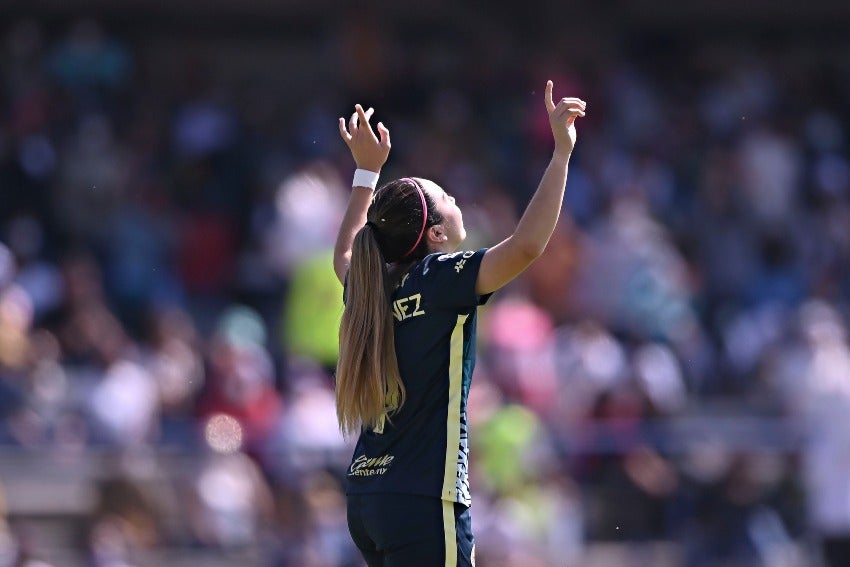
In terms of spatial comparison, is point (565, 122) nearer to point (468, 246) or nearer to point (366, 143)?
point (366, 143)

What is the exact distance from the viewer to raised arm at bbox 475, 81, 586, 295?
14.4ft

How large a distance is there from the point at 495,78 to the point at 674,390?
444 centimetres

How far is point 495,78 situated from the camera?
14.4 meters

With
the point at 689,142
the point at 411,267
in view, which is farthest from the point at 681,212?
the point at 411,267

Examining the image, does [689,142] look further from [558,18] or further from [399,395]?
[399,395]

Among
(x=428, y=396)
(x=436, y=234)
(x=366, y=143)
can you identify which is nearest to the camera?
(x=428, y=396)

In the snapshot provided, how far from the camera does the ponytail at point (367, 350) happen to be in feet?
15.2

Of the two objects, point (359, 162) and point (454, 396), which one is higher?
point (359, 162)

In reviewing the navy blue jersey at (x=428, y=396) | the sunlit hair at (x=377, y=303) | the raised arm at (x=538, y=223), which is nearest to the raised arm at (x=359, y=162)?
the sunlit hair at (x=377, y=303)

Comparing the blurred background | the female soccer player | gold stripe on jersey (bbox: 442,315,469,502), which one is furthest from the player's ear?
the blurred background

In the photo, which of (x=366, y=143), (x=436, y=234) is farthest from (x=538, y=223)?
(x=366, y=143)

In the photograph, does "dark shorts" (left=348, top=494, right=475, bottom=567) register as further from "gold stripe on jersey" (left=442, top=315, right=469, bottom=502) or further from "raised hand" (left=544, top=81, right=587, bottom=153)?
"raised hand" (left=544, top=81, right=587, bottom=153)

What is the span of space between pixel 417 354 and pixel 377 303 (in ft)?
0.61

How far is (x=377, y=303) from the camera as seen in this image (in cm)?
465
